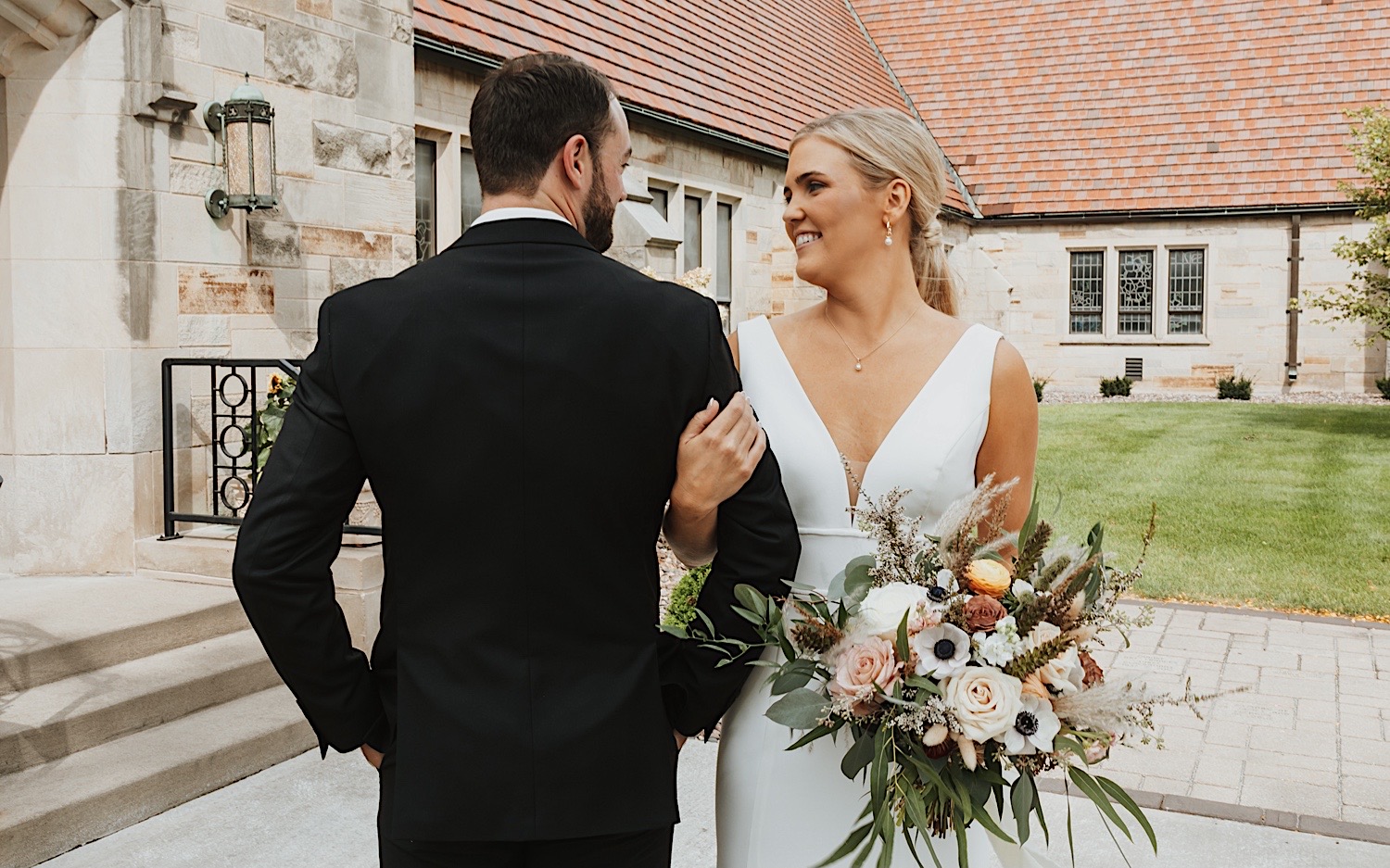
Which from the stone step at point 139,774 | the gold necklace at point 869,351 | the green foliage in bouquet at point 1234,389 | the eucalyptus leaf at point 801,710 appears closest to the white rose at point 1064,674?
the eucalyptus leaf at point 801,710

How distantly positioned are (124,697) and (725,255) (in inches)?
494

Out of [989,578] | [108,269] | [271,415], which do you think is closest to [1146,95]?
[271,415]

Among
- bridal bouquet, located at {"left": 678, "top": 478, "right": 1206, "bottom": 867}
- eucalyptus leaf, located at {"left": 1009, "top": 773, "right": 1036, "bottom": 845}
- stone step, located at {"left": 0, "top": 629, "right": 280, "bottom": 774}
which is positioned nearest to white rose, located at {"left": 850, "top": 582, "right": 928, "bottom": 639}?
bridal bouquet, located at {"left": 678, "top": 478, "right": 1206, "bottom": 867}

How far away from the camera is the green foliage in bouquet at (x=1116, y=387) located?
24.6 m

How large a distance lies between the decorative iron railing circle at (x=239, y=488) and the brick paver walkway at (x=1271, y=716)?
4313 millimetres

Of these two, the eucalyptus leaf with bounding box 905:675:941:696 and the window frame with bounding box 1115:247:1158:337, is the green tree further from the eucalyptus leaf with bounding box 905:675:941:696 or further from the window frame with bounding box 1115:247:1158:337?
the eucalyptus leaf with bounding box 905:675:941:696

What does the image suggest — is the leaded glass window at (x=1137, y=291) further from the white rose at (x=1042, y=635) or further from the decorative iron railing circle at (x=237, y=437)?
the white rose at (x=1042, y=635)

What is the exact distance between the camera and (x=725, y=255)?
55.1 feet

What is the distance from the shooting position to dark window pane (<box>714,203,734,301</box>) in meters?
16.6

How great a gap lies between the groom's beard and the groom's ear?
0.03 m

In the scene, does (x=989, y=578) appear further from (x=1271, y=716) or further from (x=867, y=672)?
(x=1271, y=716)

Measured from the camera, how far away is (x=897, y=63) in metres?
26.8

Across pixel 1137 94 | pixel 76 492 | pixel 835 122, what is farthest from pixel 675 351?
pixel 1137 94

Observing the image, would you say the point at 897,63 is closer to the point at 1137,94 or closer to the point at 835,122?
the point at 1137,94
